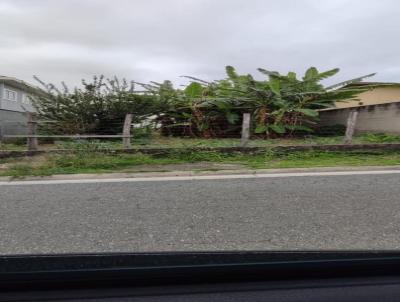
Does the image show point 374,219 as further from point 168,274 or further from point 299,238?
point 168,274

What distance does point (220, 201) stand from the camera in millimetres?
5340

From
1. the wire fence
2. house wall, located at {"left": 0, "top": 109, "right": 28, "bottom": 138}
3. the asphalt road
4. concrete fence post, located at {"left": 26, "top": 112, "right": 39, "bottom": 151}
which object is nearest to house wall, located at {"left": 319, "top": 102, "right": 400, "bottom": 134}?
the wire fence

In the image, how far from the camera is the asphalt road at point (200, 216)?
377 cm

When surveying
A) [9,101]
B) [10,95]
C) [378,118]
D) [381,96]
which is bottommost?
[9,101]

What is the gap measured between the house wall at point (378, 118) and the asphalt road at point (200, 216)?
6.12 meters

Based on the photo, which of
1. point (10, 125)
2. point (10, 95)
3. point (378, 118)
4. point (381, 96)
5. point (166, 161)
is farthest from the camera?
point (10, 95)

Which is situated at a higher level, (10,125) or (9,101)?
(10,125)

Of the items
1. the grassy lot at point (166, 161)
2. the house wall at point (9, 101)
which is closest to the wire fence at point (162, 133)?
the grassy lot at point (166, 161)

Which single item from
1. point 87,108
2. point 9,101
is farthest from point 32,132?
point 9,101

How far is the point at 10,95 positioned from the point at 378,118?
2934cm

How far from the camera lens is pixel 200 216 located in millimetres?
4625

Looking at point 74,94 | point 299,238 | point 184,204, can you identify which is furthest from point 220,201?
point 74,94

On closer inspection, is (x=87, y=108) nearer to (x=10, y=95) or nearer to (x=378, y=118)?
(x=378, y=118)

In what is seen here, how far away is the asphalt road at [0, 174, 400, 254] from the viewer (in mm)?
3770
